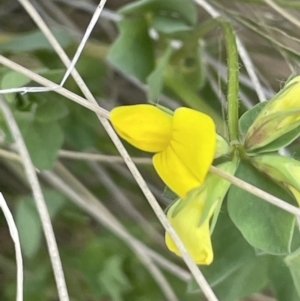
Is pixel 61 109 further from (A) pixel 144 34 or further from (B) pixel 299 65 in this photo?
(B) pixel 299 65

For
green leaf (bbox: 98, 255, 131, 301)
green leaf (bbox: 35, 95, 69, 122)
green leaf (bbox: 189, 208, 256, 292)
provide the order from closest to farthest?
green leaf (bbox: 189, 208, 256, 292) → green leaf (bbox: 35, 95, 69, 122) → green leaf (bbox: 98, 255, 131, 301)

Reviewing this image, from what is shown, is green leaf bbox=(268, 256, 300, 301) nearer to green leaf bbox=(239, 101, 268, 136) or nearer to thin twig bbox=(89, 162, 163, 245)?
green leaf bbox=(239, 101, 268, 136)

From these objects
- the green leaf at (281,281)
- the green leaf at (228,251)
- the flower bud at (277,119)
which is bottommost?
the green leaf at (281,281)

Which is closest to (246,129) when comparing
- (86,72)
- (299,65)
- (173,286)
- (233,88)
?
(233,88)

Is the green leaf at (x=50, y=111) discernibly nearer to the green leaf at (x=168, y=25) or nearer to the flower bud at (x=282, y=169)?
the green leaf at (x=168, y=25)

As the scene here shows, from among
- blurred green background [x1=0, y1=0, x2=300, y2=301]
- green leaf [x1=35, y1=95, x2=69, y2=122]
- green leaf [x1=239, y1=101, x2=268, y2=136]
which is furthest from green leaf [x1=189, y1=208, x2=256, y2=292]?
green leaf [x1=35, y1=95, x2=69, y2=122]

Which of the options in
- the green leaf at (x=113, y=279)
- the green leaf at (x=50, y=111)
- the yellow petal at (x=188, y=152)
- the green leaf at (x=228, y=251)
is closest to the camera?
the yellow petal at (x=188, y=152)

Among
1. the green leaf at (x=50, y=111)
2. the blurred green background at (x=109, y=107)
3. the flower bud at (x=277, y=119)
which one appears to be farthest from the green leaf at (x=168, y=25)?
the flower bud at (x=277, y=119)
